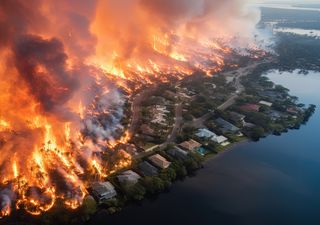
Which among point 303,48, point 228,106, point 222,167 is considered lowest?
point 222,167

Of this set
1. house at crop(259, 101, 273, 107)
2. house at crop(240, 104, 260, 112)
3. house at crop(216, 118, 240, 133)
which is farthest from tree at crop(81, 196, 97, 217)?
house at crop(259, 101, 273, 107)

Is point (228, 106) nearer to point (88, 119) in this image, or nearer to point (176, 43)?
point (88, 119)

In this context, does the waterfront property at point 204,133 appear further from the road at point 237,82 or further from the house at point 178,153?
the road at point 237,82

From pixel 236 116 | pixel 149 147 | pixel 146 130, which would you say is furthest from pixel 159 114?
pixel 236 116

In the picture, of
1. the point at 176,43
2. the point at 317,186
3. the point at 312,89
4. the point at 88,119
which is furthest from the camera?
the point at 176,43

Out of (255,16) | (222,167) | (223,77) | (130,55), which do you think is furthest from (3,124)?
(255,16)

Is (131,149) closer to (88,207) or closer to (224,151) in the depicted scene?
(224,151)

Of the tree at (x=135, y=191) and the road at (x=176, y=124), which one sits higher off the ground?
the road at (x=176, y=124)

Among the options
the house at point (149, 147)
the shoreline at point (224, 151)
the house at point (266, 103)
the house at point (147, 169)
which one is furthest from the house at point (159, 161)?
the house at point (266, 103)
